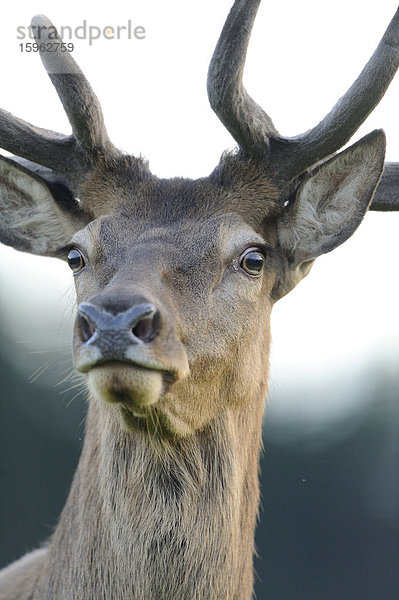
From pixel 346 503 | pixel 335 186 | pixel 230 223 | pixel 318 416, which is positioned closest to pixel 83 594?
pixel 230 223

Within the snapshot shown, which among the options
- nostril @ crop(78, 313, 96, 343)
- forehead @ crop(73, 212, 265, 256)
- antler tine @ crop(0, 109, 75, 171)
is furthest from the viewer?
antler tine @ crop(0, 109, 75, 171)

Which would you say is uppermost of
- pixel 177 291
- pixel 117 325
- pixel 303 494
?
pixel 303 494

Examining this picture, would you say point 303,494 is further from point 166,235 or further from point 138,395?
point 138,395

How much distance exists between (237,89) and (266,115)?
1.49 feet

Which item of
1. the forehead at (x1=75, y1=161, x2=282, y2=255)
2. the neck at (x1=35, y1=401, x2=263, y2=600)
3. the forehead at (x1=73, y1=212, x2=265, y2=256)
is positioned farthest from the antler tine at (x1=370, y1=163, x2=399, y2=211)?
the neck at (x1=35, y1=401, x2=263, y2=600)

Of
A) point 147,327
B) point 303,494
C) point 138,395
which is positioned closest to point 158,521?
point 138,395

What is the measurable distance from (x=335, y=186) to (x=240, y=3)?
51.9 inches

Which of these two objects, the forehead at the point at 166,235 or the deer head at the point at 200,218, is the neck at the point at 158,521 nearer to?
the deer head at the point at 200,218

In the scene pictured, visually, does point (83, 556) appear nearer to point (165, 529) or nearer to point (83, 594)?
point (83, 594)

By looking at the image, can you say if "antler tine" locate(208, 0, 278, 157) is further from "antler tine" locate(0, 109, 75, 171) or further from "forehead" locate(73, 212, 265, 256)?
"antler tine" locate(0, 109, 75, 171)

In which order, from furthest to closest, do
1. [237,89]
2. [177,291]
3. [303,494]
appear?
1. [303,494]
2. [237,89]
3. [177,291]

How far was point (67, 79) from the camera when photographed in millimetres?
5926

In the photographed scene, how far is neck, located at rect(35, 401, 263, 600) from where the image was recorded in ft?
16.1

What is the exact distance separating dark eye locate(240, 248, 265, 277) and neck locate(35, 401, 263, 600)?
0.87m
